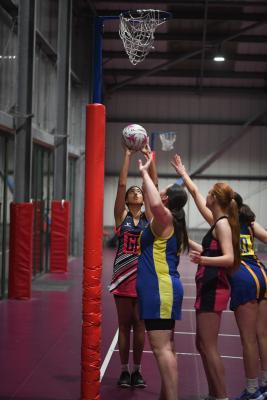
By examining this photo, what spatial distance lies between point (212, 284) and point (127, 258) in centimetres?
118

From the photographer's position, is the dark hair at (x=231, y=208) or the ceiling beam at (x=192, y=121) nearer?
the dark hair at (x=231, y=208)

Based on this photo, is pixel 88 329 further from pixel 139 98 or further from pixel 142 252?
pixel 139 98

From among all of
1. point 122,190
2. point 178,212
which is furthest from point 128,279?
point 178,212

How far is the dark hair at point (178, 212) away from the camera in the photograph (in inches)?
184

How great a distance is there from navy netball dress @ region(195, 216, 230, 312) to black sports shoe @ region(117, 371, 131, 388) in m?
1.41

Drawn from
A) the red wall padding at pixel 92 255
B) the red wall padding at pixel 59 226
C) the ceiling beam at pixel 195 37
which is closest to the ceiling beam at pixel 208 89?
the ceiling beam at pixel 195 37

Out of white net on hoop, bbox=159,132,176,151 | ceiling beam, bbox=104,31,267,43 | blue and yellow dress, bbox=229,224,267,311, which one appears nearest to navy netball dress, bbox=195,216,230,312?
blue and yellow dress, bbox=229,224,267,311

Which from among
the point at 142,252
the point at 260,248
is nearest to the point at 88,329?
the point at 142,252

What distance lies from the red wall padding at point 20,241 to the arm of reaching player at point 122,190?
495 centimetres

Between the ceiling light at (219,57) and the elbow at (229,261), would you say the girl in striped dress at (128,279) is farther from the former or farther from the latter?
the ceiling light at (219,57)

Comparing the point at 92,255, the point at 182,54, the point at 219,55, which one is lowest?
the point at 92,255

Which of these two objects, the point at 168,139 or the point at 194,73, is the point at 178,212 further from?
the point at 194,73

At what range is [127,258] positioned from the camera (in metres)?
5.88

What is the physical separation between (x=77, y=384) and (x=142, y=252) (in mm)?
2033
